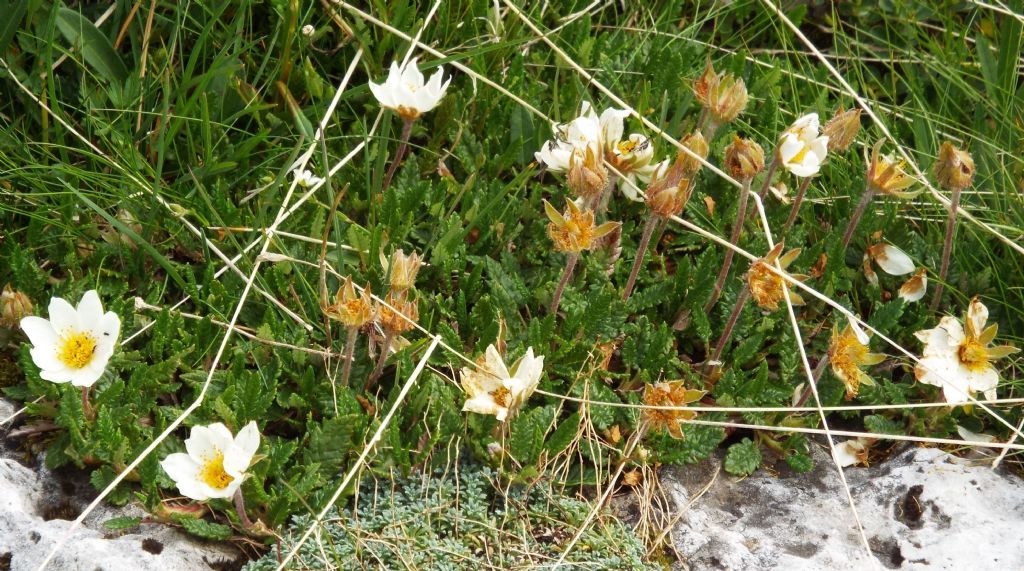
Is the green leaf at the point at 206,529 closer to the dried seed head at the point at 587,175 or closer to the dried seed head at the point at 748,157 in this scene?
the dried seed head at the point at 587,175

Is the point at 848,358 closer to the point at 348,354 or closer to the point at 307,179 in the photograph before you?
the point at 348,354

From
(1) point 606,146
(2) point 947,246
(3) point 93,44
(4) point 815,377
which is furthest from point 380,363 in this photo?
(2) point 947,246

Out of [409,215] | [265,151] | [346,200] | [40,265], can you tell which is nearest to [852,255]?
[409,215]

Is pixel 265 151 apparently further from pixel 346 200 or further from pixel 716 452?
pixel 716 452

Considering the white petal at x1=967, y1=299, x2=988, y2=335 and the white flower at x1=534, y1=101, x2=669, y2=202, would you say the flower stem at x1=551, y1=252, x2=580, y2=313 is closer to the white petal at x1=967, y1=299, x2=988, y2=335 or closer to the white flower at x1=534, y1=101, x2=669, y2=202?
the white flower at x1=534, y1=101, x2=669, y2=202

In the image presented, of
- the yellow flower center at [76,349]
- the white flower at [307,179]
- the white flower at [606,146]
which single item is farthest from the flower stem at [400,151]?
the yellow flower center at [76,349]

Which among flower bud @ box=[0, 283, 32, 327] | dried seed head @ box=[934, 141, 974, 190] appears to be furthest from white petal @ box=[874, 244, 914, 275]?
flower bud @ box=[0, 283, 32, 327]
